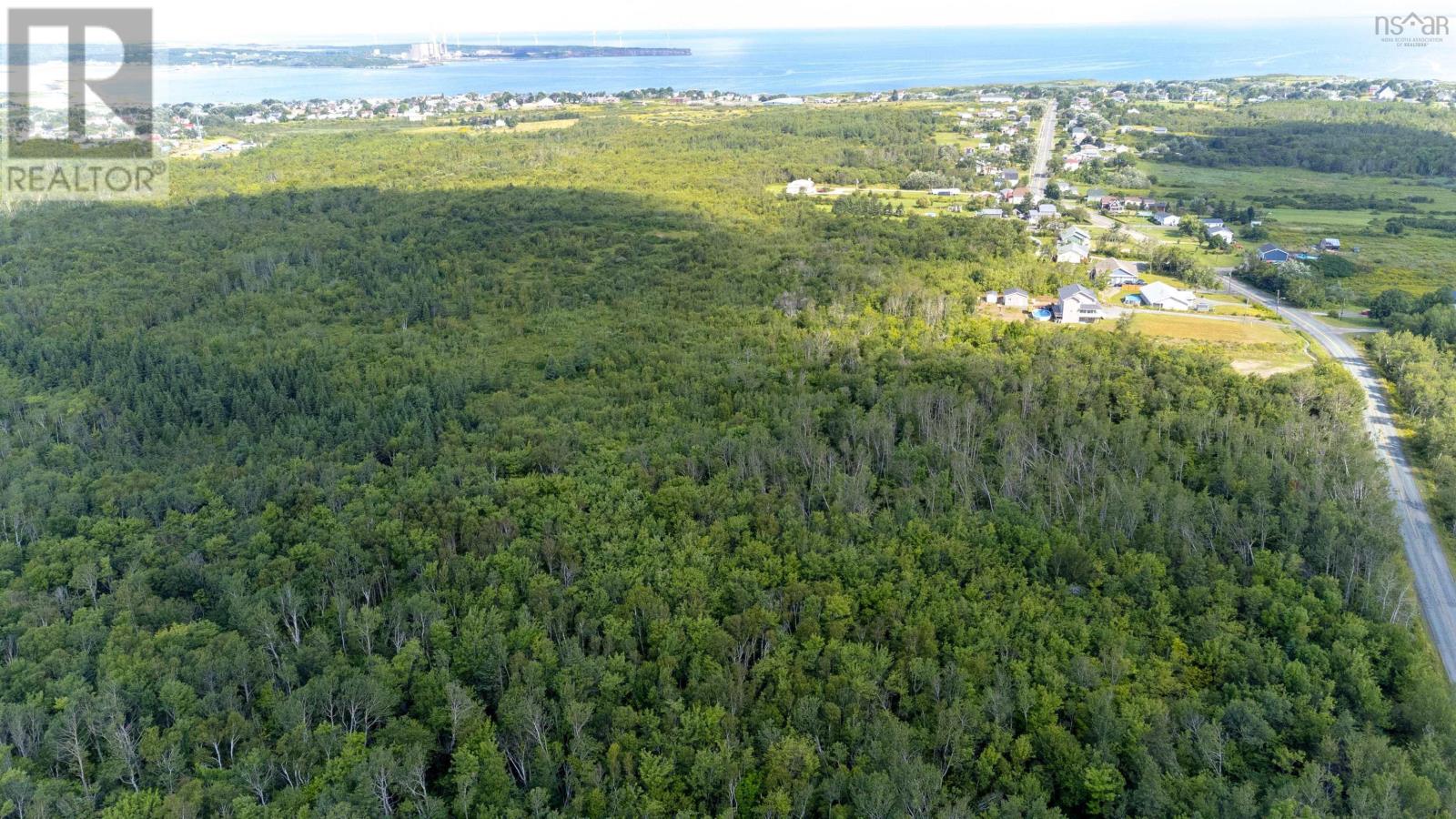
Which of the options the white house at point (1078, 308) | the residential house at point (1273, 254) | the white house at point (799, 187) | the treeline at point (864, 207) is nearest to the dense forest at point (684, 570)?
the white house at point (1078, 308)

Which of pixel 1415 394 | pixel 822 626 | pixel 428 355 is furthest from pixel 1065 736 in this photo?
pixel 428 355

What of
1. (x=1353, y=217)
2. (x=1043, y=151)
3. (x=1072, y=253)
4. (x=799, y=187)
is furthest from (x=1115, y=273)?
(x=1043, y=151)

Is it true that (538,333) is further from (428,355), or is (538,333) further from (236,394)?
(236,394)

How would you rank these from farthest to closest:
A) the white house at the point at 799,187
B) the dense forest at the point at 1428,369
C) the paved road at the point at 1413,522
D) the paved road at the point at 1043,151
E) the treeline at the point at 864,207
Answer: the paved road at the point at 1043,151 → the white house at the point at 799,187 → the treeline at the point at 864,207 → the dense forest at the point at 1428,369 → the paved road at the point at 1413,522

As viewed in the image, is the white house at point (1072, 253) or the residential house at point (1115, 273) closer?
the residential house at point (1115, 273)

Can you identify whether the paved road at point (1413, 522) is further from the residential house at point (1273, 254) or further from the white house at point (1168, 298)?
the residential house at point (1273, 254)

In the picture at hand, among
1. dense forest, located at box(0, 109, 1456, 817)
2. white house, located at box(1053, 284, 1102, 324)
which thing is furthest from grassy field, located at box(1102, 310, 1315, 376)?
dense forest, located at box(0, 109, 1456, 817)

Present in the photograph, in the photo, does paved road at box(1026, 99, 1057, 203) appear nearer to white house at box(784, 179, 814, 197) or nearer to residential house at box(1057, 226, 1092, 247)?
residential house at box(1057, 226, 1092, 247)
